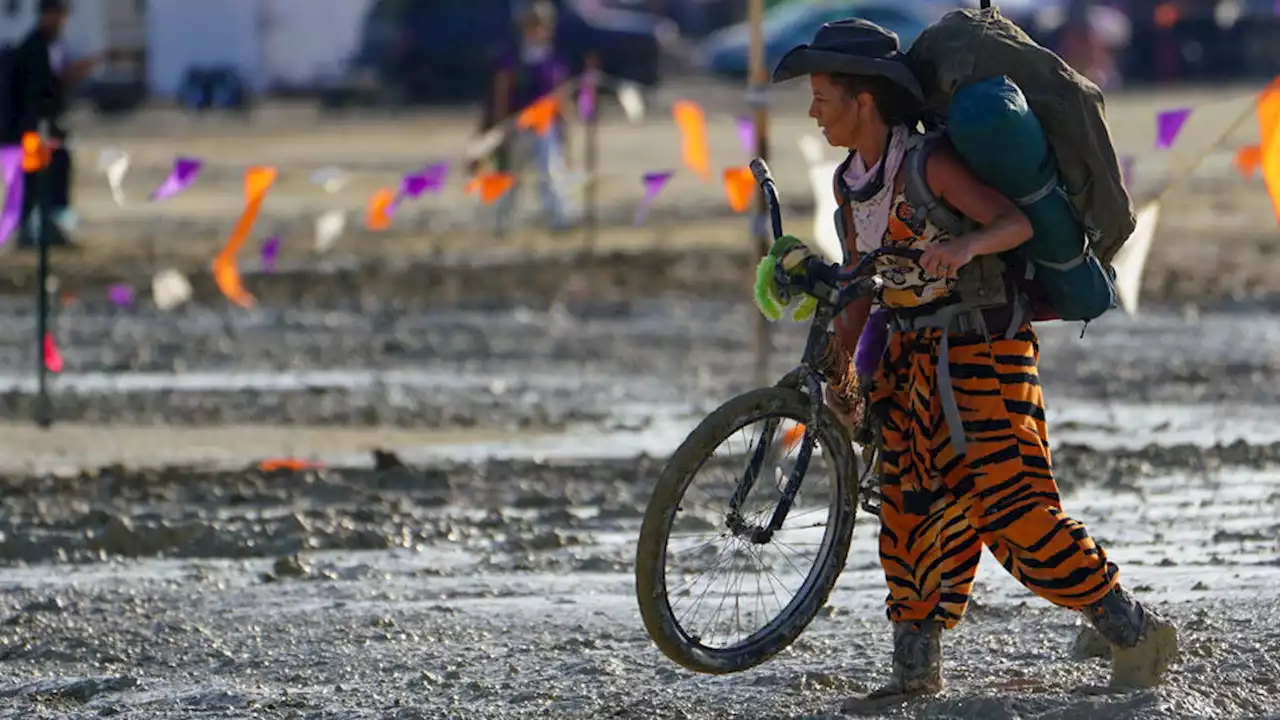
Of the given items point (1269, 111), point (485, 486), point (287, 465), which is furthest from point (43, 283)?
point (1269, 111)

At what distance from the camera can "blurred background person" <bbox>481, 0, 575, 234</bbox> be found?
20.2 metres

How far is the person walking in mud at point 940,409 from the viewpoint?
18.2ft

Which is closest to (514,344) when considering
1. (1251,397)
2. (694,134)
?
(694,134)

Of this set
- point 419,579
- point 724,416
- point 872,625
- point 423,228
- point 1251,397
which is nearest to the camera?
point 724,416

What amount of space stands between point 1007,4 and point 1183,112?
31371 millimetres

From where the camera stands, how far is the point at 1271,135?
10.3 meters

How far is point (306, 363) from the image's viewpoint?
43.7ft

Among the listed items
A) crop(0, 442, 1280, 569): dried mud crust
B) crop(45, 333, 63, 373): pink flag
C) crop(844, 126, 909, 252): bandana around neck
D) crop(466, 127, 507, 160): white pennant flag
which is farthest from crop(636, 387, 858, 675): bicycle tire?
crop(466, 127, 507, 160): white pennant flag

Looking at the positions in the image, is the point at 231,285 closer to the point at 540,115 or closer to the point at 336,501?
the point at 540,115

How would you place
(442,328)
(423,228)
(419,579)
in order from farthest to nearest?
1. (423,228)
2. (442,328)
3. (419,579)

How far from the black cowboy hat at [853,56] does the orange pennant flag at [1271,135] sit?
196 inches

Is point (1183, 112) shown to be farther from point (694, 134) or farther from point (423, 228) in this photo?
point (423, 228)

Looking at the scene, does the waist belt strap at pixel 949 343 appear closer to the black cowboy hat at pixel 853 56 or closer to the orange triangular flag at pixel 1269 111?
the black cowboy hat at pixel 853 56

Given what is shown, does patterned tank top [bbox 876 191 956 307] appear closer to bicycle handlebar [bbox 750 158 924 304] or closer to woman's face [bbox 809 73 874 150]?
bicycle handlebar [bbox 750 158 924 304]
